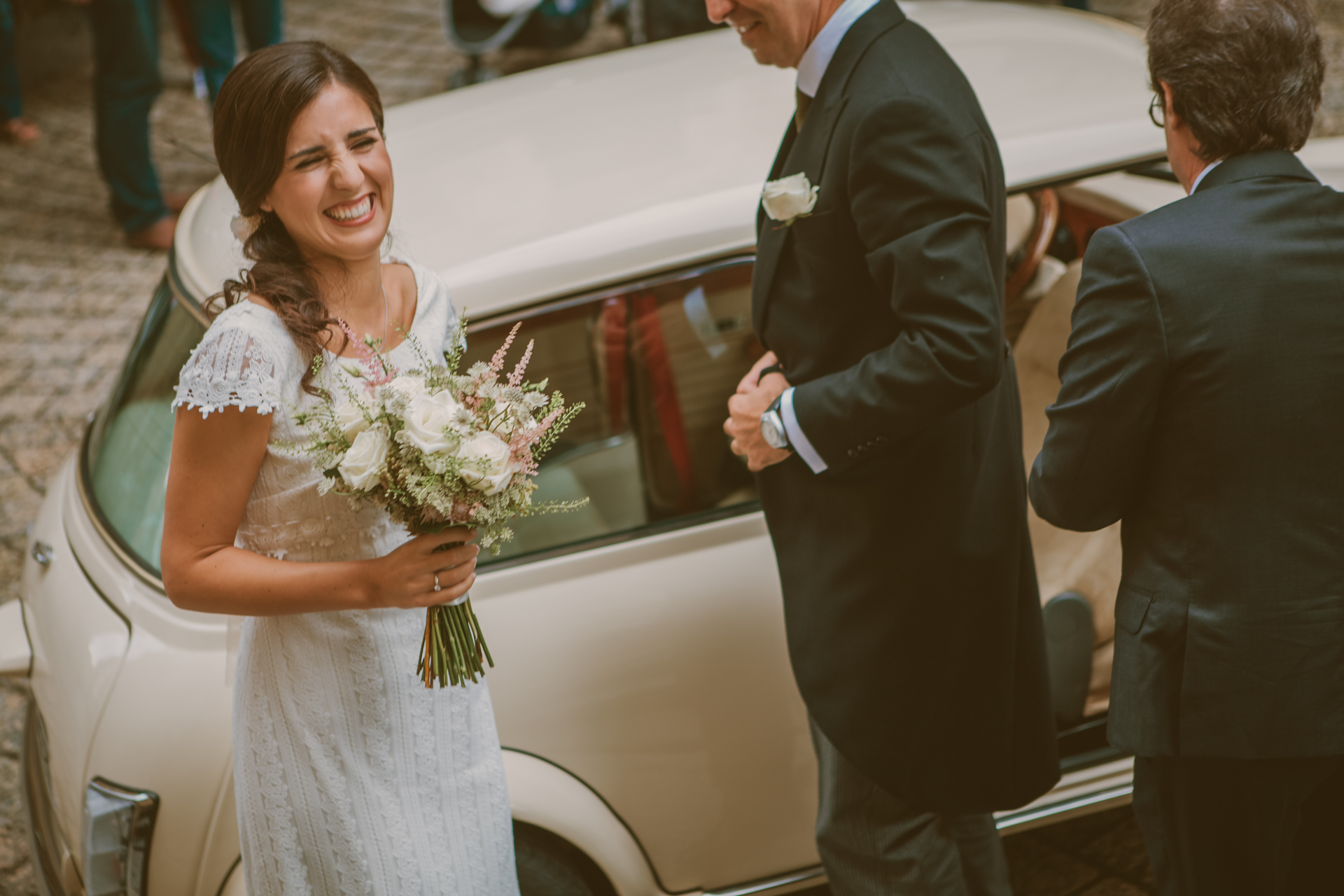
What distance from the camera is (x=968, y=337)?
1796mm

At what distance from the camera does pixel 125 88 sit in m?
6.05

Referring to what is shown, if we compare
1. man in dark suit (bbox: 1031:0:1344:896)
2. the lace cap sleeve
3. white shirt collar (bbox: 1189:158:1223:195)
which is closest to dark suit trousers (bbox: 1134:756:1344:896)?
man in dark suit (bbox: 1031:0:1344:896)

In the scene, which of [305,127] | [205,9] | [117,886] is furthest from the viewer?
[205,9]

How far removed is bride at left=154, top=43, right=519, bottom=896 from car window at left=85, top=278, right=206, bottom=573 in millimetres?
682

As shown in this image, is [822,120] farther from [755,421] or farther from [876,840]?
[876,840]

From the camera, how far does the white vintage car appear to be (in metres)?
2.24

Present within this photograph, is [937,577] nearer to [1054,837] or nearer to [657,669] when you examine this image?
[657,669]

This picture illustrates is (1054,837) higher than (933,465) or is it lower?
lower

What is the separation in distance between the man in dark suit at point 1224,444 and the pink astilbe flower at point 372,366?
103 cm

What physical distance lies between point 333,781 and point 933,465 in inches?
44.5

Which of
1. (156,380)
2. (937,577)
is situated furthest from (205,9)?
(937,577)

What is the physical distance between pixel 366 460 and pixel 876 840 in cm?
126

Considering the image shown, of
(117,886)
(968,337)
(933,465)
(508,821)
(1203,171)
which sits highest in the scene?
(1203,171)

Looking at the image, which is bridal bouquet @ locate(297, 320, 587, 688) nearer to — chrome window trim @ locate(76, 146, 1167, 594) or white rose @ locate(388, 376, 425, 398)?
white rose @ locate(388, 376, 425, 398)
